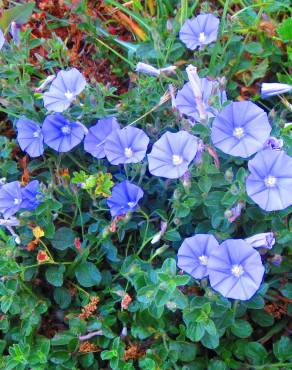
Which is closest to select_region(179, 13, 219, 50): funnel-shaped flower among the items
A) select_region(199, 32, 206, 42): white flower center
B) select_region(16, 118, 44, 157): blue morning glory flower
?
select_region(199, 32, 206, 42): white flower center

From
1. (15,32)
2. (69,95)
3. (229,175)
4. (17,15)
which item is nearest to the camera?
(229,175)

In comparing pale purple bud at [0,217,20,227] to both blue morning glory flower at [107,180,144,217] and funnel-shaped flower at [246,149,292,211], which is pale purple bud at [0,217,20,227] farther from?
funnel-shaped flower at [246,149,292,211]

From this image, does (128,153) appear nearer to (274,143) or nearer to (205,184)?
(205,184)

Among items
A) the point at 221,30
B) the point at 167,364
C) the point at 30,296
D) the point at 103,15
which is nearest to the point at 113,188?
the point at 30,296

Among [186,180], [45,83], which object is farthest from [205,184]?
[45,83]

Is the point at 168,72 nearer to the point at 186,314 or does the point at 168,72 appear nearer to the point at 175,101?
the point at 175,101

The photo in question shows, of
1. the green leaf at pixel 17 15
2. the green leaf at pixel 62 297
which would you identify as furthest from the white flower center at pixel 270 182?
the green leaf at pixel 17 15

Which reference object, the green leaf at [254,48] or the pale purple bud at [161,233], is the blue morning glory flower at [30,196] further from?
the green leaf at [254,48]
